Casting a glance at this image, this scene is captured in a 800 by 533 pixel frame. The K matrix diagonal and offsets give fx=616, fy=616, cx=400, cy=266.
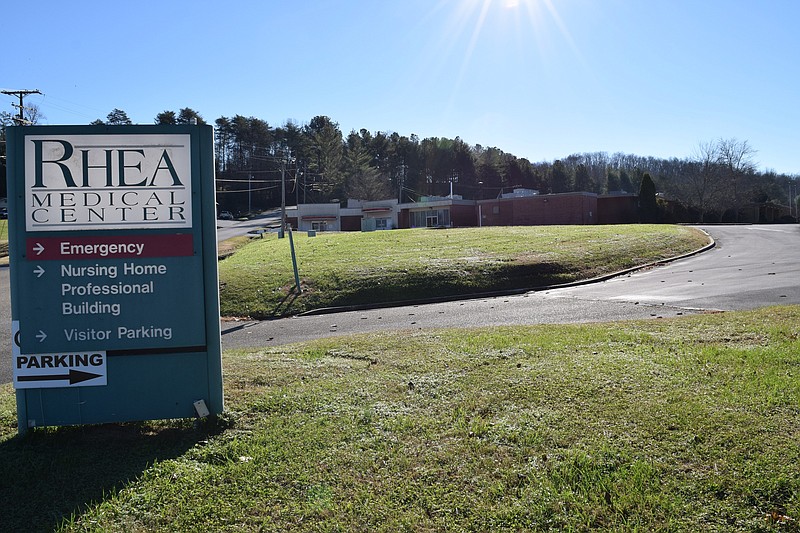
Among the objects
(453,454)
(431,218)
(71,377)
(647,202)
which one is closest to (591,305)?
(453,454)

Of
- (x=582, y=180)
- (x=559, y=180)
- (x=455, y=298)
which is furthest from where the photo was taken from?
(x=582, y=180)

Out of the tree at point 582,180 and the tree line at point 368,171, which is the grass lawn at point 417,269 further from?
the tree at point 582,180

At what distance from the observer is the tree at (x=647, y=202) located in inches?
2212

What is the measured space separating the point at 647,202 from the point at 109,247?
189 ft

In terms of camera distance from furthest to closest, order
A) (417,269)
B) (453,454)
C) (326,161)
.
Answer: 1. (326,161)
2. (417,269)
3. (453,454)

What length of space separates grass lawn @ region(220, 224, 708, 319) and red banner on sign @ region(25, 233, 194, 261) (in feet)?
33.4

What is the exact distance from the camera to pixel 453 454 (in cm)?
417

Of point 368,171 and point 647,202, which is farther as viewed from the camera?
point 368,171

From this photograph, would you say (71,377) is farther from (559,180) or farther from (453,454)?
(559,180)

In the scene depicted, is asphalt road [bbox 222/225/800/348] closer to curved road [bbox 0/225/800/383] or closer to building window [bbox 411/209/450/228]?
curved road [bbox 0/225/800/383]

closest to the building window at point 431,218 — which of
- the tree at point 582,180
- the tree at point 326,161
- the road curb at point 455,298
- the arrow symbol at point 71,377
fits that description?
the tree at point 326,161

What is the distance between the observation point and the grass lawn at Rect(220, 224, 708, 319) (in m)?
16.5

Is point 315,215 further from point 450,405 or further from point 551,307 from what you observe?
point 450,405

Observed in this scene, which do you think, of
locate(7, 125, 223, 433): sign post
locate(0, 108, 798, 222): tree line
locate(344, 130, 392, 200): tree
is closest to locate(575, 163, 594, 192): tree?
locate(0, 108, 798, 222): tree line
